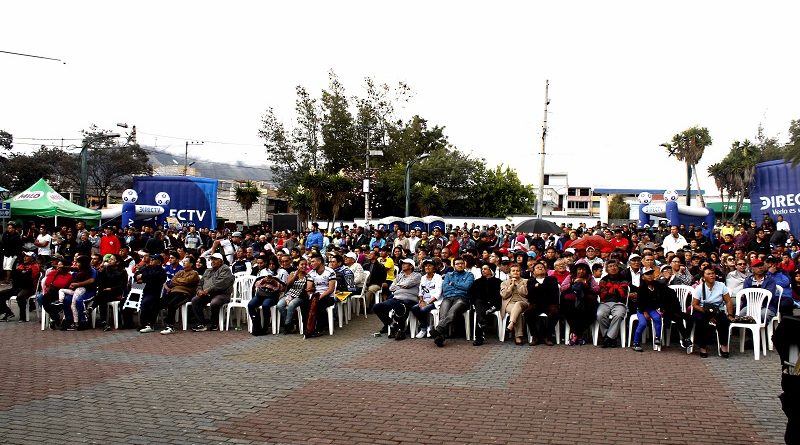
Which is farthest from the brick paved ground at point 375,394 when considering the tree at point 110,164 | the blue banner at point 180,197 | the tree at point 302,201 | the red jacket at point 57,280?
the tree at point 110,164

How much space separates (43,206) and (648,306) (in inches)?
A: 834

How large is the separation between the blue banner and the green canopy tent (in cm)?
210

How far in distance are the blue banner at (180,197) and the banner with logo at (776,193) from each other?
60.8 feet

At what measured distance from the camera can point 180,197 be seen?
84.0ft

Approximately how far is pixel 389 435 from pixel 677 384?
3.68 m

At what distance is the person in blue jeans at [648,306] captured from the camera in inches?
385

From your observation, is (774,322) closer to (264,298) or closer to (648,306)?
(648,306)

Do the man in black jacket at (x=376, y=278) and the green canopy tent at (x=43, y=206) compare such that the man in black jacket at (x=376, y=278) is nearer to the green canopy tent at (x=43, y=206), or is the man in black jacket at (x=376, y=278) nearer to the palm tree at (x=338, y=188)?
the green canopy tent at (x=43, y=206)

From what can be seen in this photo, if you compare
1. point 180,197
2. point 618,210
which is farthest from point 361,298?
point 618,210

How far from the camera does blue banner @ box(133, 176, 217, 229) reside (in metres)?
25.4

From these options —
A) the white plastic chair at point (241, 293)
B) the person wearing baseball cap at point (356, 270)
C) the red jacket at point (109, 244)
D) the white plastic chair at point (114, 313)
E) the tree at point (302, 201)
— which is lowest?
the white plastic chair at point (114, 313)

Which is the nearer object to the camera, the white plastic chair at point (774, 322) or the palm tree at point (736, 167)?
the white plastic chair at point (774, 322)

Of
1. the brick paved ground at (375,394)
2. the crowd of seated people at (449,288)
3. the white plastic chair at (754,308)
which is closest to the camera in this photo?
the brick paved ground at (375,394)

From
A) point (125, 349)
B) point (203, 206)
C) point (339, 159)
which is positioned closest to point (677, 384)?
point (125, 349)
